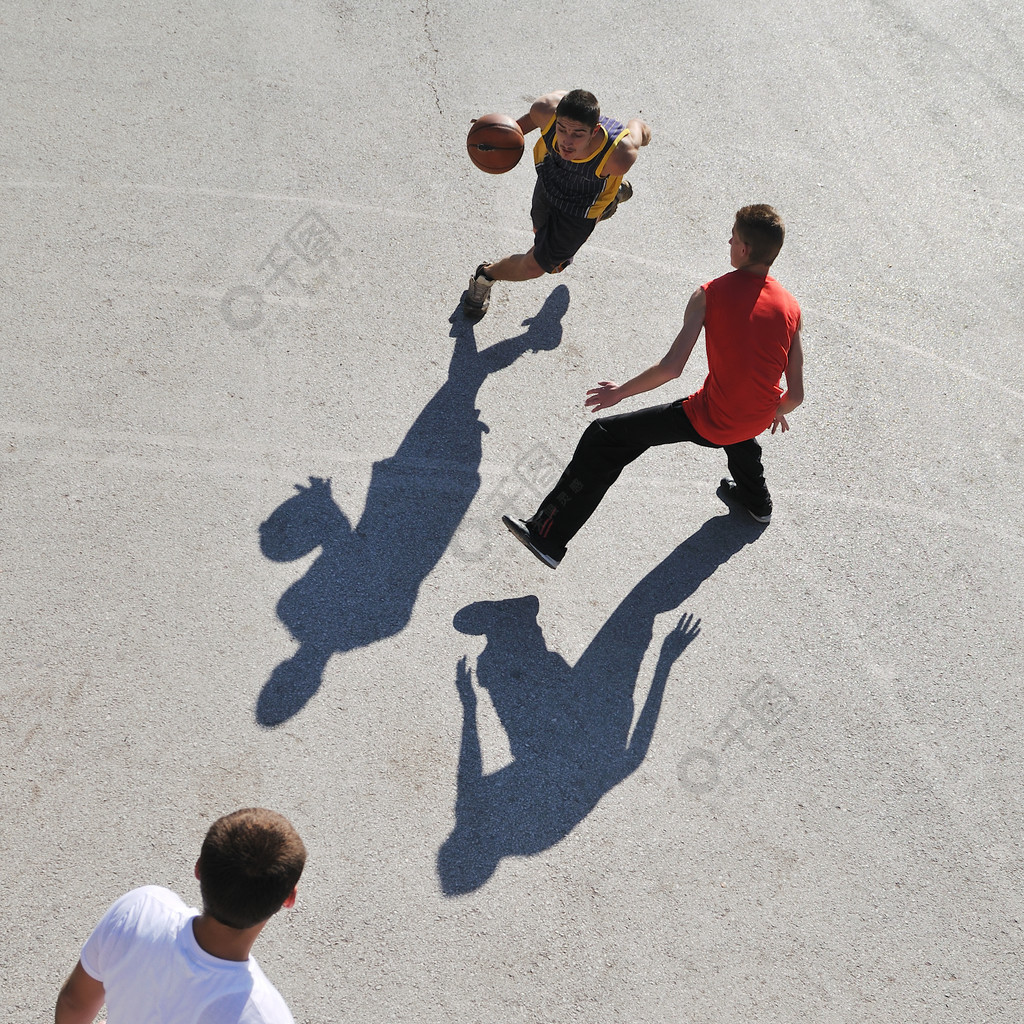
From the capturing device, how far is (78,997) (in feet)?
9.23

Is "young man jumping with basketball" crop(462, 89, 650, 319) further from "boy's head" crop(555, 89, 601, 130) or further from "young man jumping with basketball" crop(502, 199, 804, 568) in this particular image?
"young man jumping with basketball" crop(502, 199, 804, 568)

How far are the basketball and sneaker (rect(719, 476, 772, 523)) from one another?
256 cm

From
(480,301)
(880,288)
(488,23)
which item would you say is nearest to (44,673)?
(480,301)

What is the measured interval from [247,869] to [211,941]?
25cm

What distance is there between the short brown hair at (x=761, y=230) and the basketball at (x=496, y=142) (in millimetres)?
2039

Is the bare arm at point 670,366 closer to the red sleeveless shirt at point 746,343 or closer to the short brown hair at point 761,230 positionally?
the red sleeveless shirt at point 746,343

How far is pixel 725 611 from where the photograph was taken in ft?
18.2

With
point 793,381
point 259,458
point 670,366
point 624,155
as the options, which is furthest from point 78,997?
point 624,155

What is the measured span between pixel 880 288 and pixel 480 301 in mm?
3322

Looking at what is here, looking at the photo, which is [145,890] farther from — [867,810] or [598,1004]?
[867,810]

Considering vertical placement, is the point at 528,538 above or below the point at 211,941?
below

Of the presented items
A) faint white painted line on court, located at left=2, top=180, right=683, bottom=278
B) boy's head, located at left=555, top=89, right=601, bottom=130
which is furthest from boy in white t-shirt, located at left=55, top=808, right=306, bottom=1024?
faint white painted line on court, located at left=2, top=180, right=683, bottom=278

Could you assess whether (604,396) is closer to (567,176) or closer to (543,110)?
(567,176)

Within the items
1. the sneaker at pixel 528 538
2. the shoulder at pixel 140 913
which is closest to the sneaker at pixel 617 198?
the sneaker at pixel 528 538
